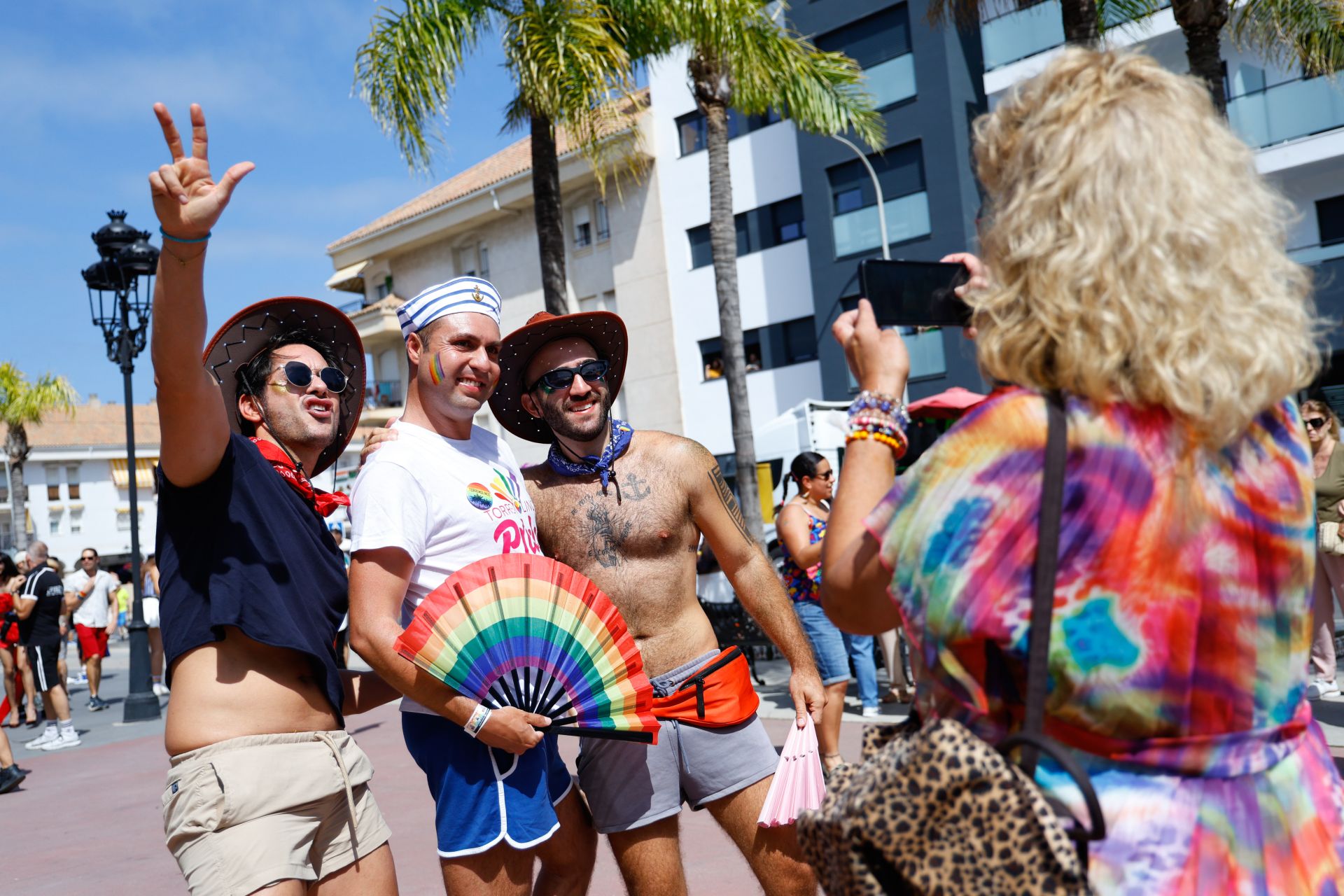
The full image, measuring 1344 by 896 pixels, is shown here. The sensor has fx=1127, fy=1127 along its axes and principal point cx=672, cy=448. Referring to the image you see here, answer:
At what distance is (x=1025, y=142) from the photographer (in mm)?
1682

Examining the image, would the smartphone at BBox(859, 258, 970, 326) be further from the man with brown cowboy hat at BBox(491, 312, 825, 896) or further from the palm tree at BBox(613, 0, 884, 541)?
the palm tree at BBox(613, 0, 884, 541)

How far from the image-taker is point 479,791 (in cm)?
293

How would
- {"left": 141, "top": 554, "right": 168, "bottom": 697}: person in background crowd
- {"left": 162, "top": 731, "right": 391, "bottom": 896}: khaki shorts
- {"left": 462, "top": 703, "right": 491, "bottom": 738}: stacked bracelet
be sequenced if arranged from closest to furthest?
{"left": 162, "top": 731, "right": 391, "bottom": 896}: khaki shorts → {"left": 462, "top": 703, "right": 491, "bottom": 738}: stacked bracelet → {"left": 141, "top": 554, "right": 168, "bottom": 697}: person in background crowd

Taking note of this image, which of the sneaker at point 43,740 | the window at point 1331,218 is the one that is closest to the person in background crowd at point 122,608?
the sneaker at point 43,740

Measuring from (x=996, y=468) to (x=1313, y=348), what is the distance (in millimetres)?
501

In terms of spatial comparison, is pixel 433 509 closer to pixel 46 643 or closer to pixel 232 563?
pixel 232 563

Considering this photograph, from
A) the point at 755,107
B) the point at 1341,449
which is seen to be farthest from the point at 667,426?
the point at 1341,449

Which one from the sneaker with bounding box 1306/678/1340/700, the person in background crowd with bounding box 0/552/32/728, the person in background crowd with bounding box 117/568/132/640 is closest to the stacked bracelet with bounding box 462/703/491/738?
the sneaker with bounding box 1306/678/1340/700

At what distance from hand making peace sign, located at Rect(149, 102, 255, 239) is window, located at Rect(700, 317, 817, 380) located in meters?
23.8

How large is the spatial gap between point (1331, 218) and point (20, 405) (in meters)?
35.4

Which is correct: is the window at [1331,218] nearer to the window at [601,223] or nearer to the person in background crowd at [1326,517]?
the person in background crowd at [1326,517]

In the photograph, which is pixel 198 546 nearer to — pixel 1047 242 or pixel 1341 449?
pixel 1047 242

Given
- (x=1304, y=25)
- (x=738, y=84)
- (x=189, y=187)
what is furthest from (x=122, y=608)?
(x=189, y=187)

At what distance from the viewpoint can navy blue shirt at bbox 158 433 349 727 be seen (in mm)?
2539
